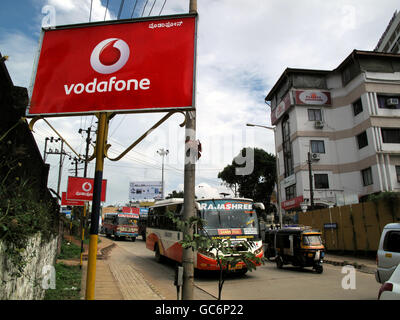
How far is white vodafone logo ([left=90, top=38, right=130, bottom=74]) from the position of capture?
308 centimetres

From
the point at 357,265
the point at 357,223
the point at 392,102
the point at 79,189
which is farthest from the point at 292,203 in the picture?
the point at 79,189

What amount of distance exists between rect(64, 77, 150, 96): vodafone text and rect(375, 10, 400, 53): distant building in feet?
161

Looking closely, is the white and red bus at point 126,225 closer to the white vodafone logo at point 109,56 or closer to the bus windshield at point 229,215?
the bus windshield at point 229,215

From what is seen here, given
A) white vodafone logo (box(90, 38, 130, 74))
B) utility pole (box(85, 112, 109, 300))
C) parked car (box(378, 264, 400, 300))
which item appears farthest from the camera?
parked car (box(378, 264, 400, 300))

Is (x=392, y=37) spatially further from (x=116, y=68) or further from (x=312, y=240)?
(x=116, y=68)

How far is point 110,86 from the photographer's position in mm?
3004

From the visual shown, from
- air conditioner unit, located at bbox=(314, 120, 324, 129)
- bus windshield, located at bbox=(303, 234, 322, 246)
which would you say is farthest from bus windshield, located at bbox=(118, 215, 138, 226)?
bus windshield, located at bbox=(303, 234, 322, 246)

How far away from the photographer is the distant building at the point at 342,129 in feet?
92.0

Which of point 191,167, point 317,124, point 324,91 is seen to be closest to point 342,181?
point 317,124

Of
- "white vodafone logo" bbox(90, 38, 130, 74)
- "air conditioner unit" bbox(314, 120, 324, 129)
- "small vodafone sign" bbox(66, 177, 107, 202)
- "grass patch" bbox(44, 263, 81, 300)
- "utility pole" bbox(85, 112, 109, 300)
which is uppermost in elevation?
"air conditioner unit" bbox(314, 120, 324, 129)

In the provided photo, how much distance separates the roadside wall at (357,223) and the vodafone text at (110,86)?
16355mm

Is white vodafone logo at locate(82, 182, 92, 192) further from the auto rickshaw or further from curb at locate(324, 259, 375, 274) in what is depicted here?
curb at locate(324, 259, 375, 274)
